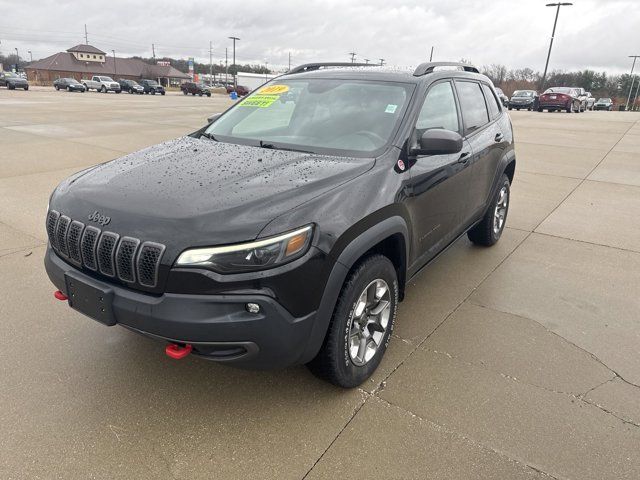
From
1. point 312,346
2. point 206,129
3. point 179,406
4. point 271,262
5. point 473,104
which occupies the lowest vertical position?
point 179,406

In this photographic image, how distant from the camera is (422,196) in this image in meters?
3.04

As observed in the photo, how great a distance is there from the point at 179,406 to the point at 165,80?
95.0 m

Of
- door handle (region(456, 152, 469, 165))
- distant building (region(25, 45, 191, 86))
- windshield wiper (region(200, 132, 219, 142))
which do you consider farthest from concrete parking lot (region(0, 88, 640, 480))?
distant building (region(25, 45, 191, 86))

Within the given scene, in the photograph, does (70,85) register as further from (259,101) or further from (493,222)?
(493,222)

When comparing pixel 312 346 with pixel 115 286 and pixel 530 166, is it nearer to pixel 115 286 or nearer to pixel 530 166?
pixel 115 286

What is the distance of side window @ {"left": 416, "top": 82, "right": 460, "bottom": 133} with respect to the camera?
3.21 metres

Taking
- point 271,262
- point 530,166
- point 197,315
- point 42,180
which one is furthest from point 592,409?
point 530,166

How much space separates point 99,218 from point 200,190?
490mm

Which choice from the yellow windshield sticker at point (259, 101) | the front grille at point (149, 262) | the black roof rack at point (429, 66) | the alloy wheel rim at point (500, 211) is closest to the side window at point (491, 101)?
the black roof rack at point (429, 66)

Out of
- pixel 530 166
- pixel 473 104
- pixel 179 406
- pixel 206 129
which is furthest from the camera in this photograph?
pixel 530 166

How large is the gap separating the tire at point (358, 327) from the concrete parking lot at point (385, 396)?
0.51ft

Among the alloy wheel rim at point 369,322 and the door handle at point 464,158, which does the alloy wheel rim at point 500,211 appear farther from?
the alloy wheel rim at point 369,322

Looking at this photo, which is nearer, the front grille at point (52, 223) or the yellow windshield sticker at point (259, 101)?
the front grille at point (52, 223)

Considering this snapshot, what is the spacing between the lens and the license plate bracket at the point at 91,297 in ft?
7.27
